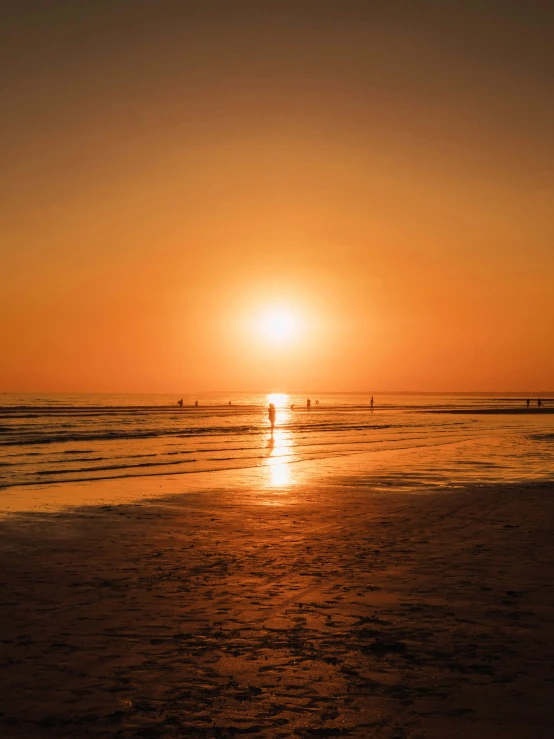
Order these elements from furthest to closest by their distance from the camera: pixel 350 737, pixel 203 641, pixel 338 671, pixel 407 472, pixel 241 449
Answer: pixel 241 449
pixel 407 472
pixel 203 641
pixel 338 671
pixel 350 737

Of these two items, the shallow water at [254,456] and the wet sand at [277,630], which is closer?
the wet sand at [277,630]

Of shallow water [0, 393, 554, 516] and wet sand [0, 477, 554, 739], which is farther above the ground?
wet sand [0, 477, 554, 739]

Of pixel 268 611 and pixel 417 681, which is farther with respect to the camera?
pixel 268 611

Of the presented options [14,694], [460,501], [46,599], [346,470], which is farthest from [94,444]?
[14,694]

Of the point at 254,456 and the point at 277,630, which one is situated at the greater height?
the point at 277,630

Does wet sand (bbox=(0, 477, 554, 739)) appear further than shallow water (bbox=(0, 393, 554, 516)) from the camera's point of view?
No

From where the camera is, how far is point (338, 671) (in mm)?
6996

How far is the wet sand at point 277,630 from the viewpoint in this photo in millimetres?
6055

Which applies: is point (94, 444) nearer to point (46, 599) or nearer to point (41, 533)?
point (41, 533)

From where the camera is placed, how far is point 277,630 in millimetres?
8305

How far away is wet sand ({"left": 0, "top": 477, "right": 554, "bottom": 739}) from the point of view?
19.9 ft

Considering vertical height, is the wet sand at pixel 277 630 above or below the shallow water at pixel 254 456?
above

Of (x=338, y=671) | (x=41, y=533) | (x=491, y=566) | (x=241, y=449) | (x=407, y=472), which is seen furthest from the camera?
(x=241, y=449)

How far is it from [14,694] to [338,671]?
3.12 metres
